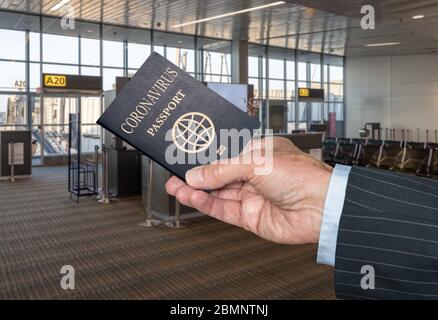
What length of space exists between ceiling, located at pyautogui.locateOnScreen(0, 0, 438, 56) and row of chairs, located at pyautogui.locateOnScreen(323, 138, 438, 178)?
11.6 ft

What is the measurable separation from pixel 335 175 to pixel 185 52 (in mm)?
16589

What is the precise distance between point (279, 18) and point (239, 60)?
4.24m

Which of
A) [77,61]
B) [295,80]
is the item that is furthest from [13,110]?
[295,80]

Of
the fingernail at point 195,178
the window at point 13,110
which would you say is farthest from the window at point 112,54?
the fingernail at point 195,178

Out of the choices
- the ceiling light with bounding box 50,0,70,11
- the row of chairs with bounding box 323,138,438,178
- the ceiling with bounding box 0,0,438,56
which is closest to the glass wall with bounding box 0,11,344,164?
the ceiling with bounding box 0,0,438,56

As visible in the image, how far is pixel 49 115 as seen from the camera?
1428 cm

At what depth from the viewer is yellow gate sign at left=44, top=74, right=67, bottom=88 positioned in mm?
12475

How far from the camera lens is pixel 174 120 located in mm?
1284

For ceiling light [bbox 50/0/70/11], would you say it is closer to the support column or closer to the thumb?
the support column

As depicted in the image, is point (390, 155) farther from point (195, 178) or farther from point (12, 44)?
point (12, 44)

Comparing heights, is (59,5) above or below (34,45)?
above

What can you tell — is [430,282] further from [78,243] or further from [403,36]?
[403,36]

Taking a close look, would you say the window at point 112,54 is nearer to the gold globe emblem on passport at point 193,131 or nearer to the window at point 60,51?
the window at point 60,51

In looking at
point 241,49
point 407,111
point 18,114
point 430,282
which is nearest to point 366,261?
point 430,282
